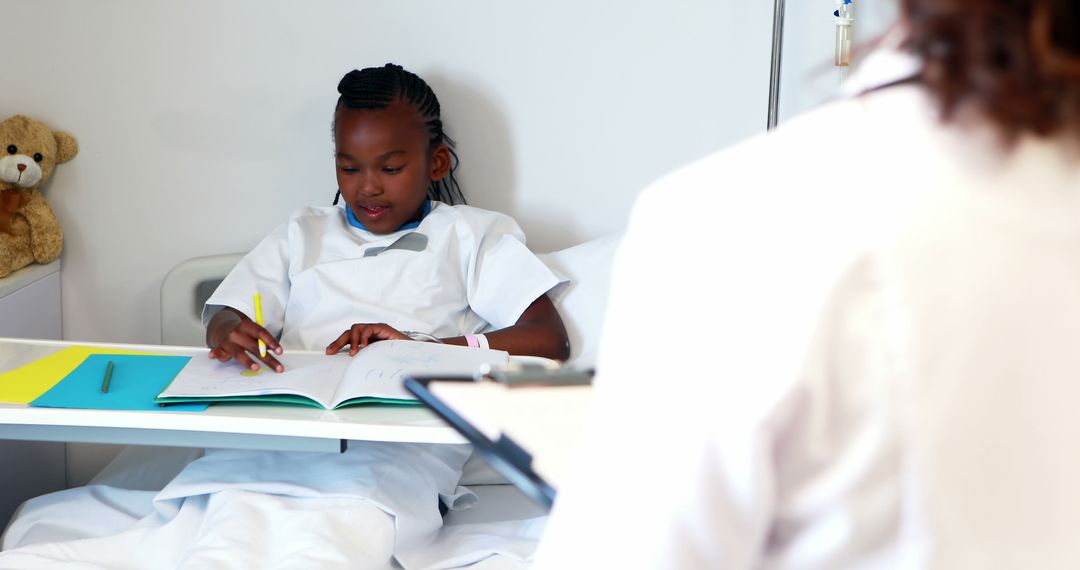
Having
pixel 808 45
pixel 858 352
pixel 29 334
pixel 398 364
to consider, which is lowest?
pixel 29 334

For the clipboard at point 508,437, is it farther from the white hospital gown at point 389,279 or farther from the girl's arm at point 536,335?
the white hospital gown at point 389,279

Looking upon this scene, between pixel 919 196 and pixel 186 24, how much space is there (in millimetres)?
1995

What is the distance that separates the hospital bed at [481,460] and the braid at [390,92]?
349 mm

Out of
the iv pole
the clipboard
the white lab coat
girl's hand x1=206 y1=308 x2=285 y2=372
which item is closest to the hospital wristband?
girl's hand x1=206 y1=308 x2=285 y2=372

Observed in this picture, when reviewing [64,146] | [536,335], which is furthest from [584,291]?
[64,146]

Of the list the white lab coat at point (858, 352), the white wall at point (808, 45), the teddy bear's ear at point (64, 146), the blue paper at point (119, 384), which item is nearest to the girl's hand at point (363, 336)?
the blue paper at point (119, 384)

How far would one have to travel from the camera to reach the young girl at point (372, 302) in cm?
146

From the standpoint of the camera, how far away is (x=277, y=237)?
2.00 m

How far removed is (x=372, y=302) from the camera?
76.2 inches

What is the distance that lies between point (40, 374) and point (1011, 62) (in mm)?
1423

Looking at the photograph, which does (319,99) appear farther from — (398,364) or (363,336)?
(398,364)

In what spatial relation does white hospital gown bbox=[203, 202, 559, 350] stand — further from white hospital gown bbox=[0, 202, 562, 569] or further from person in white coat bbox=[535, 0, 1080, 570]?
person in white coat bbox=[535, 0, 1080, 570]

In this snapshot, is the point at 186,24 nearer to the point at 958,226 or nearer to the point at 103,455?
the point at 103,455

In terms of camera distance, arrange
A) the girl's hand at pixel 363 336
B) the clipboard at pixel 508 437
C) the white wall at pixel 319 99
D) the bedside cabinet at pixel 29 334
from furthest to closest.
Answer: the white wall at pixel 319 99 < the bedside cabinet at pixel 29 334 < the girl's hand at pixel 363 336 < the clipboard at pixel 508 437
